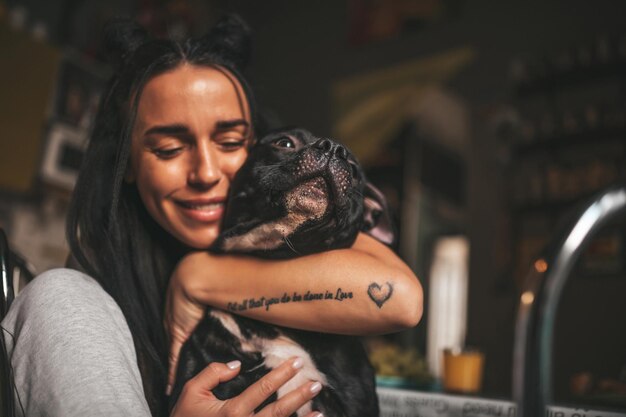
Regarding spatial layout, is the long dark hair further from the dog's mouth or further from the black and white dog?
the dog's mouth

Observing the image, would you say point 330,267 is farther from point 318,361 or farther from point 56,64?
point 56,64

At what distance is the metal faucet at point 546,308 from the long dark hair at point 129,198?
0.57 m

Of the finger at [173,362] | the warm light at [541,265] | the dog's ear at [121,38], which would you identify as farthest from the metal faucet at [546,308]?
the dog's ear at [121,38]

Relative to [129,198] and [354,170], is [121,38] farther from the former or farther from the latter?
[354,170]

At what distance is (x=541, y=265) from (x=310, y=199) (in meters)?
0.37

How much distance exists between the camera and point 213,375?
0.78m

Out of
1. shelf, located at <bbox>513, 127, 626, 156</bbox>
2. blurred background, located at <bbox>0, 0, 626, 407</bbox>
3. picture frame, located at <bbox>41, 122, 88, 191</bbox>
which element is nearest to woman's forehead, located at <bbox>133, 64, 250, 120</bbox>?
blurred background, located at <bbox>0, 0, 626, 407</bbox>

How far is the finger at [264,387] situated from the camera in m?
0.76

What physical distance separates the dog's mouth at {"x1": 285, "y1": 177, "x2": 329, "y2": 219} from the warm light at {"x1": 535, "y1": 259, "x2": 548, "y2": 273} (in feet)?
1.15

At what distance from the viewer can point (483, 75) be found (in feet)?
14.0

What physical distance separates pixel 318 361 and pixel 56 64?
11.3 ft

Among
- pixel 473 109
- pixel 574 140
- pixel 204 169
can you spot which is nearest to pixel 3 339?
pixel 204 169

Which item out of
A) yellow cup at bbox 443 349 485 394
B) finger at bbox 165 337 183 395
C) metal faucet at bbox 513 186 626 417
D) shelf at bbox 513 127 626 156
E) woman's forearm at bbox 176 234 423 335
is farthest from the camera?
shelf at bbox 513 127 626 156

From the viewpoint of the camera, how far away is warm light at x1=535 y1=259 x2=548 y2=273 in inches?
20.0
